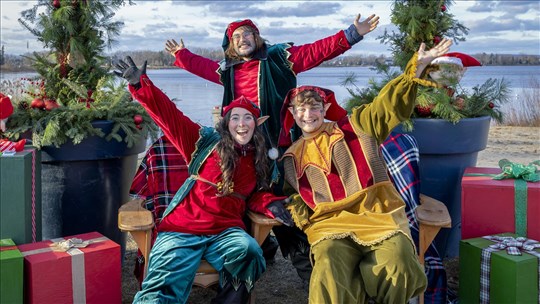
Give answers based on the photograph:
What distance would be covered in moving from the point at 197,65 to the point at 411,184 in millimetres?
1849

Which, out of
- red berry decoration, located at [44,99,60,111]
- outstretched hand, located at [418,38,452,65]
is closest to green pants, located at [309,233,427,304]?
outstretched hand, located at [418,38,452,65]

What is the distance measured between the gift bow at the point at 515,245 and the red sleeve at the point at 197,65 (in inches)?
86.8

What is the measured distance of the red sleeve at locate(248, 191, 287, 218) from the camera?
3434mm

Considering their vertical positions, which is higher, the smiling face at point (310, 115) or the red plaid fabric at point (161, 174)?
the smiling face at point (310, 115)

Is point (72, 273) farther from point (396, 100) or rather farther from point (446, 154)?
point (446, 154)

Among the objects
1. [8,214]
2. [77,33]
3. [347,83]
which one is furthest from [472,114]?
[8,214]

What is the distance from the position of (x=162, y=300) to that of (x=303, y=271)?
3.59 ft

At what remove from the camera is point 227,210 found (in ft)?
11.3

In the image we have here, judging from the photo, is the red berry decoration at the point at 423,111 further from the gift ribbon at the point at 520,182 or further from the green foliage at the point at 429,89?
the gift ribbon at the point at 520,182

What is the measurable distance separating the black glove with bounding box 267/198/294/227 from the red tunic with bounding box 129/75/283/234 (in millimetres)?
34

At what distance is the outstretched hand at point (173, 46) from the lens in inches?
181

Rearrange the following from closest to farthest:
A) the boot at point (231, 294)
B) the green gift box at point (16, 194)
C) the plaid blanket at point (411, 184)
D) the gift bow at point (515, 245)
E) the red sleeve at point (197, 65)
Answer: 1. the boot at point (231, 294)
2. the gift bow at point (515, 245)
3. the green gift box at point (16, 194)
4. the plaid blanket at point (411, 184)
5. the red sleeve at point (197, 65)

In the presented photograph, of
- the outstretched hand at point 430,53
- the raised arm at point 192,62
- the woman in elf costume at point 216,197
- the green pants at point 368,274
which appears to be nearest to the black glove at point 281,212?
the woman in elf costume at point 216,197

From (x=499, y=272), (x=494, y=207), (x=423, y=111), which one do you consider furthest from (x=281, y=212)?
(x=423, y=111)
